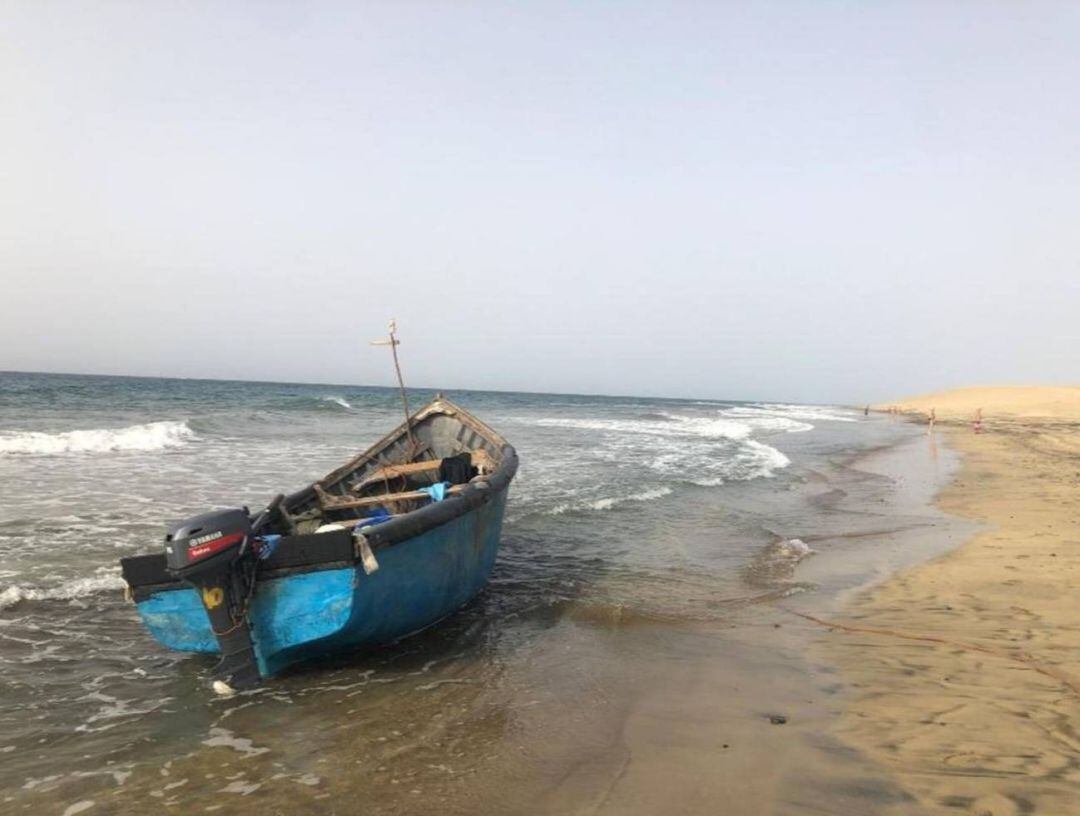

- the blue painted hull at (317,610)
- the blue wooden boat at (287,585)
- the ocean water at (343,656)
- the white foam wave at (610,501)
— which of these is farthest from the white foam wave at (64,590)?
the white foam wave at (610,501)

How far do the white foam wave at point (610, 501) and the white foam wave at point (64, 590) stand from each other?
6.77 meters

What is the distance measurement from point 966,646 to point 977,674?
2.14 feet

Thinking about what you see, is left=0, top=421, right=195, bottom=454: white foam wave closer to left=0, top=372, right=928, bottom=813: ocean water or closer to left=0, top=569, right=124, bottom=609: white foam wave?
left=0, top=372, right=928, bottom=813: ocean water

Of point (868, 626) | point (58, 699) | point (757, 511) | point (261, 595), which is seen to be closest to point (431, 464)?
point (261, 595)

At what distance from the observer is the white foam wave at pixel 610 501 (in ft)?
40.0

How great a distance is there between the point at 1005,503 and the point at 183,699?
14.4 m

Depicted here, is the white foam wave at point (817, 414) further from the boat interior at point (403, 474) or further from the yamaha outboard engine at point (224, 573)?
the yamaha outboard engine at point (224, 573)

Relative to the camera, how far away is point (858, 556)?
9.13 meters

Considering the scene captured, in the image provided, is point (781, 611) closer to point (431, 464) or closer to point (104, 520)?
point (431, 464)

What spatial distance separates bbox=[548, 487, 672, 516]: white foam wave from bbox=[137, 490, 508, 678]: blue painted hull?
636 centimetres

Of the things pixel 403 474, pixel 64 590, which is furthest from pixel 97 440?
pixel 64 590

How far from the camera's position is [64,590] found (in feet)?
22.5

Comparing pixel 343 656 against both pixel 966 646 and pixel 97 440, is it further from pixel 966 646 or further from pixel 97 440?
pixel 97 440

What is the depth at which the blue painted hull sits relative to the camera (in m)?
4.95
